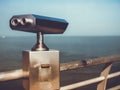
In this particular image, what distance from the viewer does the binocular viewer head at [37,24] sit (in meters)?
1.10

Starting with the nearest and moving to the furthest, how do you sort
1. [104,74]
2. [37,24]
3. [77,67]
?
[37,24] < [77,67] < [104,74]

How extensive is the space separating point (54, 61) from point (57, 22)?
7.6 inches

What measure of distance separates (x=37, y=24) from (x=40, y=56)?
15cm

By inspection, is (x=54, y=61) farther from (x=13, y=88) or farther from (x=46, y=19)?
(x=13, y=88)

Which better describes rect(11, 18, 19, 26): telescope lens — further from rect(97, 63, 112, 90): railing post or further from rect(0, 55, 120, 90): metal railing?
rect(97, 63, 112, 90): railing post

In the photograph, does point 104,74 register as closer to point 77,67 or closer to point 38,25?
point 77,67

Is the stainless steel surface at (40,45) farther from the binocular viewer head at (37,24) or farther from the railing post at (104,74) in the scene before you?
the railing post at (104,74)

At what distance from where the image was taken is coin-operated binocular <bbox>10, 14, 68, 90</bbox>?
112 cm

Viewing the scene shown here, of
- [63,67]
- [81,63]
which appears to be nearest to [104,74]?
[81,63]

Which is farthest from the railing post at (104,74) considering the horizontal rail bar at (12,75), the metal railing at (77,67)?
the horizontal rail bar at (12,75)

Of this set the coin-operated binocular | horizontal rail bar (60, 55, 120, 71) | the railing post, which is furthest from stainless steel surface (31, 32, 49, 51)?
the railing post

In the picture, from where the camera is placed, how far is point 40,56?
1.16 meters

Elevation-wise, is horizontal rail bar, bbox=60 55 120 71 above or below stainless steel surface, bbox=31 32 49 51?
below

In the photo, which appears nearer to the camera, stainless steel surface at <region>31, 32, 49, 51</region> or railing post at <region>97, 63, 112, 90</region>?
stainless steel surface at <region>31, 32, 49, 51</region>
